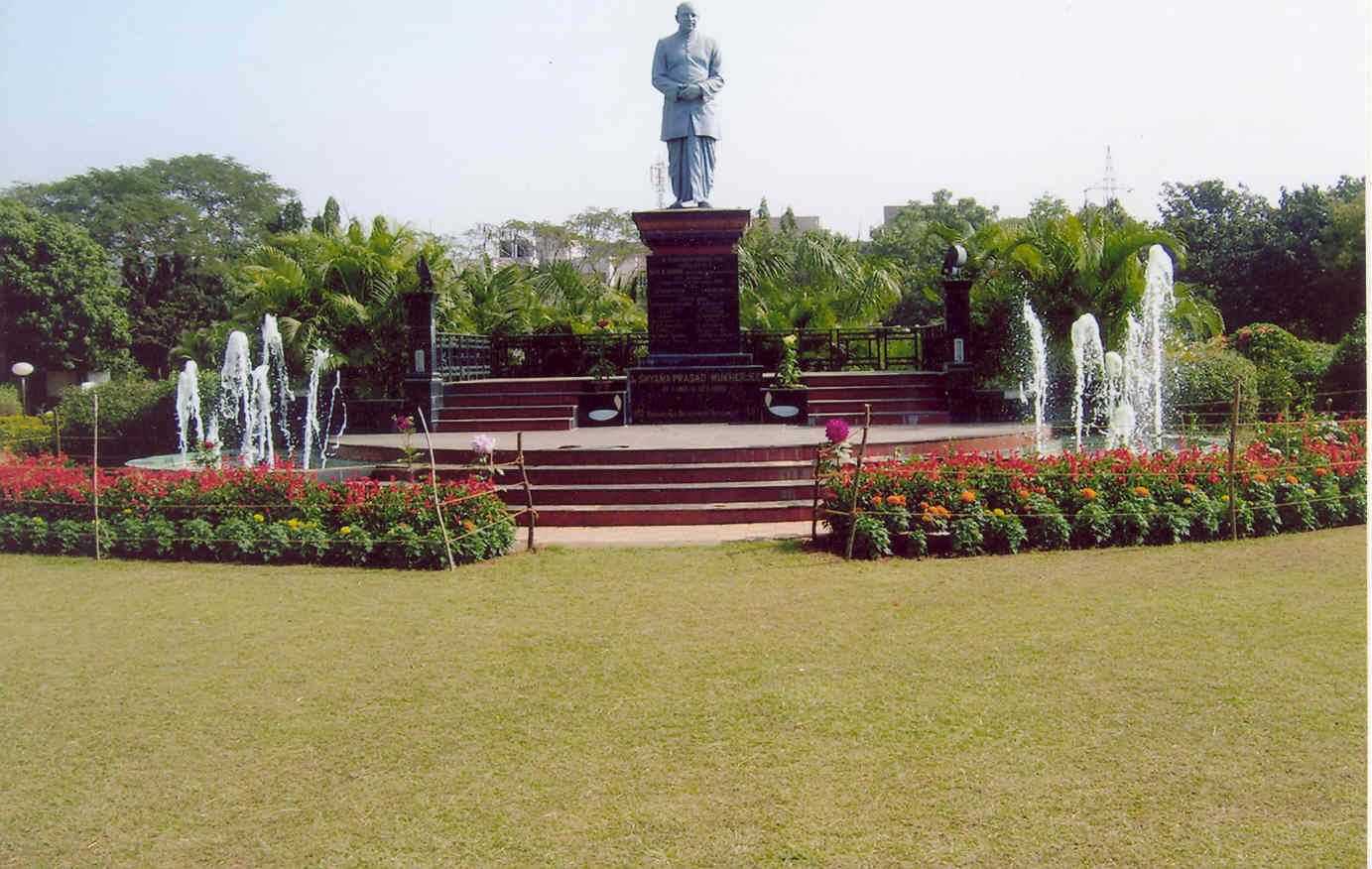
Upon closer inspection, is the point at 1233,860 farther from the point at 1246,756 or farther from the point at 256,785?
the point at 256,785

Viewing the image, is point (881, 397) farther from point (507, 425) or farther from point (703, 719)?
point (703, 719)

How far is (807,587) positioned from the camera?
305 inches

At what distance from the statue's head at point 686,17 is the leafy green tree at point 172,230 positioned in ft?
34.0

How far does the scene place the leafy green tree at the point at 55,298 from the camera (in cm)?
1591

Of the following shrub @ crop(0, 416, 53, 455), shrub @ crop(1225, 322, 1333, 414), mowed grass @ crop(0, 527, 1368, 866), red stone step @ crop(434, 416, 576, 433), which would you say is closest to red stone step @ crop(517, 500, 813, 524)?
mowed grass @ crop(0, 527, 1368, 866)

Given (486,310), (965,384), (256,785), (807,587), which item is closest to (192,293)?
(486,310)

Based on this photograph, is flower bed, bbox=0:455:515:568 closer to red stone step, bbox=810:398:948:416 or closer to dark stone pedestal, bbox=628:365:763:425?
dark stone pedestal, bbox=628:365:763:425

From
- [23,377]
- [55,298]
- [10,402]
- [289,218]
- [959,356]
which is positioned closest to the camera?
[959,356]

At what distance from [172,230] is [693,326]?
17.2 meters

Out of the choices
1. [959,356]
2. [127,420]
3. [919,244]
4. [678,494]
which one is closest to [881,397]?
[959,356]

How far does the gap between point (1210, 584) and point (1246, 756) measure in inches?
126

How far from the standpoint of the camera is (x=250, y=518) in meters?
9.40

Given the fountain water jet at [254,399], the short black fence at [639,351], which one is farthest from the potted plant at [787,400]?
the fountain water jet at [254,399]

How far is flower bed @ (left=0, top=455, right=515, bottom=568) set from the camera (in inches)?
352
